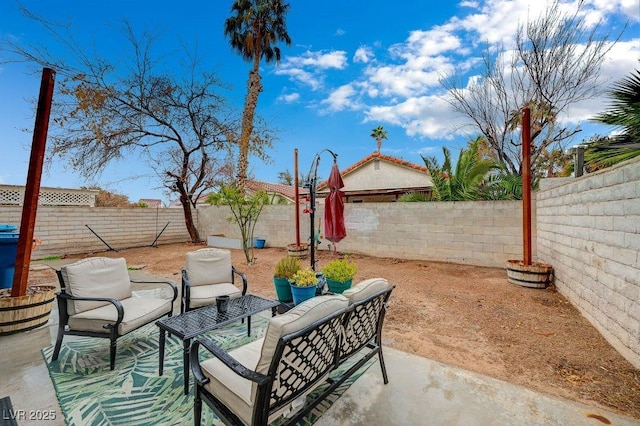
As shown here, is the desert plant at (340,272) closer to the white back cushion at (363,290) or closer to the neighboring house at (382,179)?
the white back cushion at (363,290)

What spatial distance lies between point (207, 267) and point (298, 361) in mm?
2619

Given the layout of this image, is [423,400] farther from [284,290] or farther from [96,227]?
[96,227]

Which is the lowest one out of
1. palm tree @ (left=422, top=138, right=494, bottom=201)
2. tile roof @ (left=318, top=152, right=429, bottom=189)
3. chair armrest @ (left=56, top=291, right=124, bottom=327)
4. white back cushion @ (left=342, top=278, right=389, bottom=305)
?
chair armrest @ (left=56, top=291, right=124, bottom=327)

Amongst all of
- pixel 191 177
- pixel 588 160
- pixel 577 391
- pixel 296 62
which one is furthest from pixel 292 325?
pixel 296 62

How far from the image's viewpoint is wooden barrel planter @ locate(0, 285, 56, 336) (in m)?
3.13

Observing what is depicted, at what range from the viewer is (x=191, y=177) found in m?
11.6

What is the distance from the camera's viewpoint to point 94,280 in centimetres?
293

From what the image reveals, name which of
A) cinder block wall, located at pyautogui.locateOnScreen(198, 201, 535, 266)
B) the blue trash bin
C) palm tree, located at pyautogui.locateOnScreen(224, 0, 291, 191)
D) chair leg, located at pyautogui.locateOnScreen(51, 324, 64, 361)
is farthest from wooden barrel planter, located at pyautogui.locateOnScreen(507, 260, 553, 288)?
palm tree, located at pyautogui.locateOnScreen(224, 0, 291, 191)

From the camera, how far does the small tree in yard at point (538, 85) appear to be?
7.75m

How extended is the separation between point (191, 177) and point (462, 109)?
1068 centimetres

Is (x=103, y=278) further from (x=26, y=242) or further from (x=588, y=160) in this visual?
(x=588, y=160)

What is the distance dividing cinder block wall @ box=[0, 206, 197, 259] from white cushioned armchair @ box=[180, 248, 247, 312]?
8565 mm

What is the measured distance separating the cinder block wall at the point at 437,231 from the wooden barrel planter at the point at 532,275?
4.85ft

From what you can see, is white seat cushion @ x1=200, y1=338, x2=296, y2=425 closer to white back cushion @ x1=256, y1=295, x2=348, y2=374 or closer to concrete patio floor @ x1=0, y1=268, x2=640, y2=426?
white back cushion @ x1=256, y1=295, x2=348, y2=374
